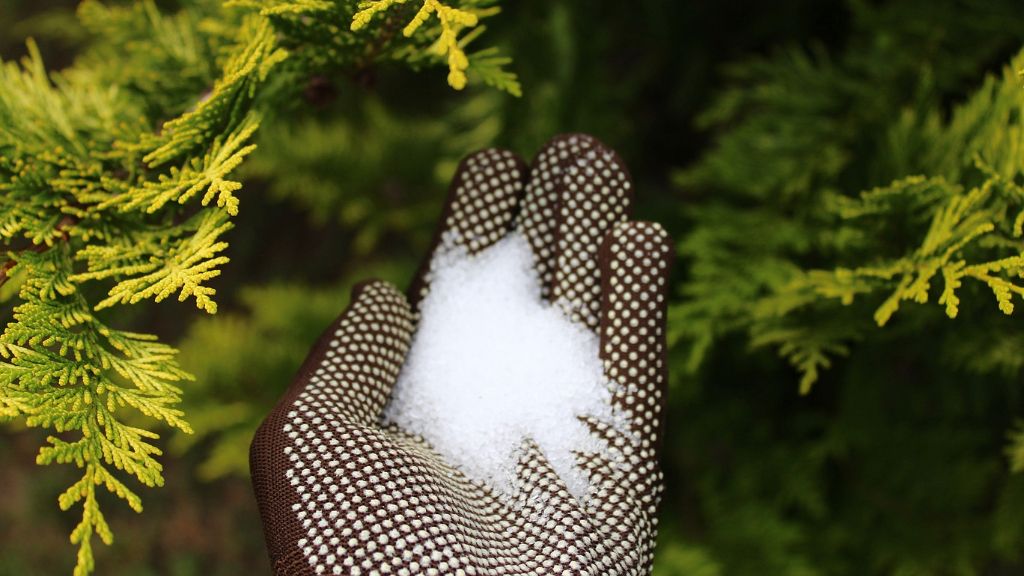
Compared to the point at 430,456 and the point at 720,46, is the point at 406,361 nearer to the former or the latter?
the point at 430,456

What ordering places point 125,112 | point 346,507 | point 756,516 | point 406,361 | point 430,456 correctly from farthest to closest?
point 756,516 → point 125,112 → point 406,361 → point 430,456 → point 346,507

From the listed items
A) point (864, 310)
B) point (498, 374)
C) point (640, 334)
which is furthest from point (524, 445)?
point (864, 310)

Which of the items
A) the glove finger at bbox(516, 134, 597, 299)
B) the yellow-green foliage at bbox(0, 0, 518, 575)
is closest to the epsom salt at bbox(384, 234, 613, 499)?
the glove finger at bbox(516, 134, 597, 299)

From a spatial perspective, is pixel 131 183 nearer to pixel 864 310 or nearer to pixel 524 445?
pixel 524 445

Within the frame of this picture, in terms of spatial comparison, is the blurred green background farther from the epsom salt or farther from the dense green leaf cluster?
the epsom salt

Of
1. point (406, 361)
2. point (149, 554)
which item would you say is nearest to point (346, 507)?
point (406, 361)

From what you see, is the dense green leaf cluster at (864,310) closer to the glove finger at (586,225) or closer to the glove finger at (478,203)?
the glove finger at (586,225)
